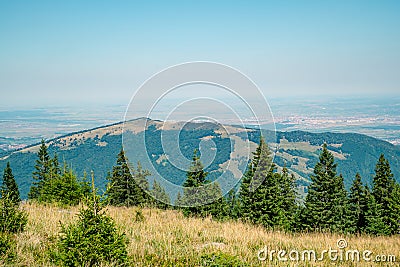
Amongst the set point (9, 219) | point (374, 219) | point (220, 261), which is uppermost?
point (9, 219)

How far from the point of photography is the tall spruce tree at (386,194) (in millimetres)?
43156

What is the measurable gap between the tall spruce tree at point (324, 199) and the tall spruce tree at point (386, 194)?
249 inches

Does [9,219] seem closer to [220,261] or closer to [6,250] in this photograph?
[6,250]

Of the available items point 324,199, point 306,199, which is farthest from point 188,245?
point 324,199

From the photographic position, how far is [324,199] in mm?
41812

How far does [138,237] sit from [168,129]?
360cm

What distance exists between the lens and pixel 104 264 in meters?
6.29

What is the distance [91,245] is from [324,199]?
131 ft

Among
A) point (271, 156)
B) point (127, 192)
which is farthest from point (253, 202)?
point (127, 192)

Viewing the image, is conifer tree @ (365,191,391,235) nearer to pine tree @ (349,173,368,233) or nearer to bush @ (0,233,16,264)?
pine tree @ (349,173,368,233)

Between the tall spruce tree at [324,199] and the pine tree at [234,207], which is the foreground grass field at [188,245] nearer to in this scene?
the pine tree at [234,207]

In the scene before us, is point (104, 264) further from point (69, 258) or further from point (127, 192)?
point (127, 192)

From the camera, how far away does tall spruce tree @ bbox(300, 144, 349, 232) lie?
40.6m

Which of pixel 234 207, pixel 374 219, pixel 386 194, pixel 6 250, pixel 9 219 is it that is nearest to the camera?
pixel 6 250
